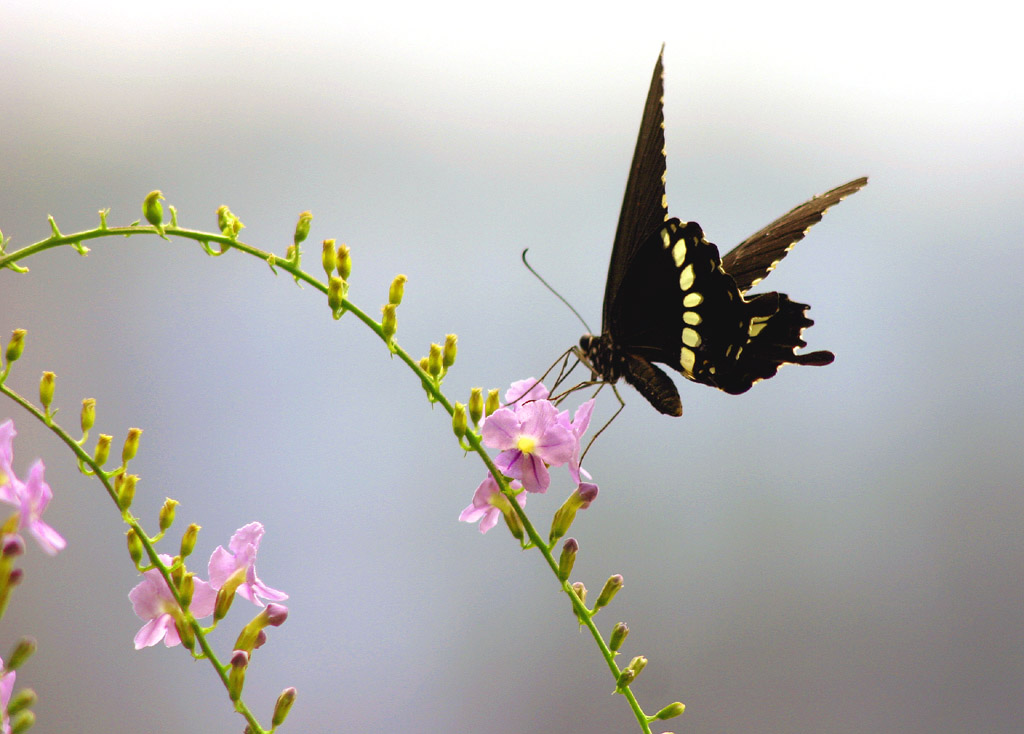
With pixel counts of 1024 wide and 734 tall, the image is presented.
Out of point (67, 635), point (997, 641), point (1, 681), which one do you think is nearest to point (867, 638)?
point (997, 641)

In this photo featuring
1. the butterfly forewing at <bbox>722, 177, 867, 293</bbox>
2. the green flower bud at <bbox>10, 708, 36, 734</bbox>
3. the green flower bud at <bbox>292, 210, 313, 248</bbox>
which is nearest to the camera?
the green flower bud at <bbox>10, 708, 36, 734</bbox>

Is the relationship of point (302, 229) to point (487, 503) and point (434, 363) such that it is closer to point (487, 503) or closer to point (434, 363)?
point (434, 363)

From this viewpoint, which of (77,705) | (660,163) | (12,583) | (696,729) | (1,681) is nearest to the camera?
(12,583)

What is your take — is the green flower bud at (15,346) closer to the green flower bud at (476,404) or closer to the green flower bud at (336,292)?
the green flower bud at (336,292)

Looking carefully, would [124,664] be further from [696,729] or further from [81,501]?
[696,729]

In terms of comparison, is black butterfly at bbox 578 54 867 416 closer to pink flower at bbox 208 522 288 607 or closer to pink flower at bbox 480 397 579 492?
pink flower at bbox 480 397 579 492

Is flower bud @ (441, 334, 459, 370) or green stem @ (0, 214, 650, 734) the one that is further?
flower bud @ (441, 334, 459, 370)

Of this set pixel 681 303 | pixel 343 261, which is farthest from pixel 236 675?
pixel 681 303

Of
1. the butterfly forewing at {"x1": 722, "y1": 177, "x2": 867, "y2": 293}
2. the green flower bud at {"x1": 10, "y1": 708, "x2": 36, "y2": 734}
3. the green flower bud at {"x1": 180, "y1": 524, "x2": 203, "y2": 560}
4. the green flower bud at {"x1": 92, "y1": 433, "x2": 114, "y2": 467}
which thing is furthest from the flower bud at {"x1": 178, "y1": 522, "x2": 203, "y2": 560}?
the butterfly forewing at {"x1": 722, "y1": 177, "x2": 867, "y2": 293}
